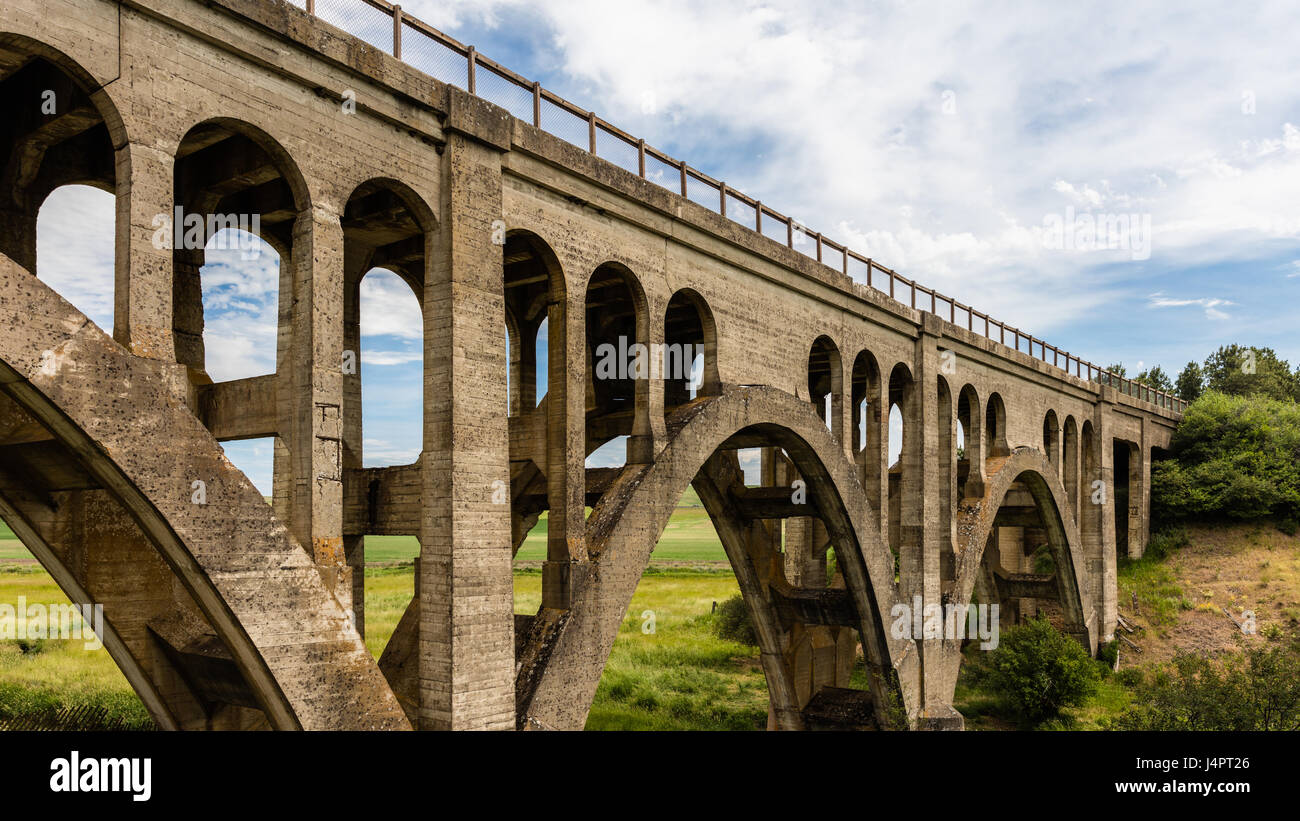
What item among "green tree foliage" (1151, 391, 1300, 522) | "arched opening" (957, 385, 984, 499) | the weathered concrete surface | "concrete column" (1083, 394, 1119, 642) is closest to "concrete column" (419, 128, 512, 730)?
the weathered concrete surface

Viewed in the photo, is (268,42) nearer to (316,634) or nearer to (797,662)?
(316,634)

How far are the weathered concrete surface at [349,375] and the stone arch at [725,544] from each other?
0.21 ft

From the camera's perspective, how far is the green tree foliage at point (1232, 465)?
137 feet

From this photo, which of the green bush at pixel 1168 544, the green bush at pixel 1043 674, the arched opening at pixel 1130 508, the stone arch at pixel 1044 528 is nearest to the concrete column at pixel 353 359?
the stone arch at pixel 1044 528

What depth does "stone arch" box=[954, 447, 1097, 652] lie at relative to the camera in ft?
89.2

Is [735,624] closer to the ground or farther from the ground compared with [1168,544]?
closer to the ground

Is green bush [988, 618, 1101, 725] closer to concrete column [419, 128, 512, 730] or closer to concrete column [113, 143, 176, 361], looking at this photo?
concrete column [419, 128, 512, 730]

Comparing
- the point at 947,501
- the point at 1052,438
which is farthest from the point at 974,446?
Answer: the point at 1052,438

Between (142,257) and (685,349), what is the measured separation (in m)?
14.6

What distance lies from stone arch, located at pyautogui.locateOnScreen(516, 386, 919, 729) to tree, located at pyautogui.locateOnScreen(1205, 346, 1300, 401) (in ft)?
155

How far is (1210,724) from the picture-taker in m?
20.7

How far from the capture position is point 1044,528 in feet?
115

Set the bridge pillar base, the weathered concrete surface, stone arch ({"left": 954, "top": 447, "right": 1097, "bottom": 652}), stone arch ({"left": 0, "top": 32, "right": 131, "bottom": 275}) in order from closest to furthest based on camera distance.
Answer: the weathered concrete surface < stone arch ({"left": 0, "top": 32, "right": 131, "bottom": 275}) < the bridge pillar base < stone arch ({"left": 954, "top": 447, "right": 1097, "bottom": 652})

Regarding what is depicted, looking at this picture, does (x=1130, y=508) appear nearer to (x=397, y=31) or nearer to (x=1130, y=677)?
(x=1130, y=677)
